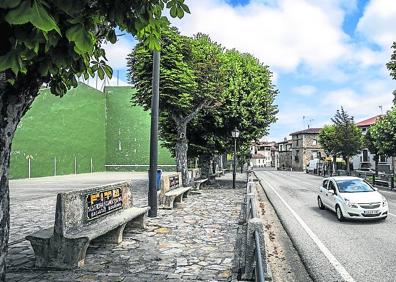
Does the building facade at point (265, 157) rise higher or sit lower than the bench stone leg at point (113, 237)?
higher

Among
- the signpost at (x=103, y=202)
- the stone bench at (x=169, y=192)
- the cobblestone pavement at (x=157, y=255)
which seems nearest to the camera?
the cobblestone pavement at (x=157, y=255)

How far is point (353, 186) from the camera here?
13.2 m

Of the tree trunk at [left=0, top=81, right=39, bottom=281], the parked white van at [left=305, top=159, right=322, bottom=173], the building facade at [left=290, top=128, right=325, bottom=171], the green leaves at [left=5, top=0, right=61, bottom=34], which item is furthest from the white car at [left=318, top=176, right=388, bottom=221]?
the building facade at [left=290, top=128, right=325, bottom=171]

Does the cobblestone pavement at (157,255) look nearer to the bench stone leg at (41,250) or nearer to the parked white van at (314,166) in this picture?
the bench stone leg at (41,250)

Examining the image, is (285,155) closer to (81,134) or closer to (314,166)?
(314,166)

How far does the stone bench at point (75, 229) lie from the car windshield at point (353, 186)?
8647mm

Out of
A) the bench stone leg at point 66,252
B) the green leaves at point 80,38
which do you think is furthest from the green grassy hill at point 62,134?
the green leaves at point 80,38

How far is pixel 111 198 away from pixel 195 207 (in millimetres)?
5844

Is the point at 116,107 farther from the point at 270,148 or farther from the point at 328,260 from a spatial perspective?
the point at 270,148

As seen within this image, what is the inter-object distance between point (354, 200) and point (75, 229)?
9.03 meters

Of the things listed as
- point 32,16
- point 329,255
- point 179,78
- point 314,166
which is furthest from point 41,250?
point 314,166

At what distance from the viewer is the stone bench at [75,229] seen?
5.69 metres

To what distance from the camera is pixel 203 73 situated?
63.1ft

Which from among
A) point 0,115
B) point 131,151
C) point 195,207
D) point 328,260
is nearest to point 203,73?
point 195,207
